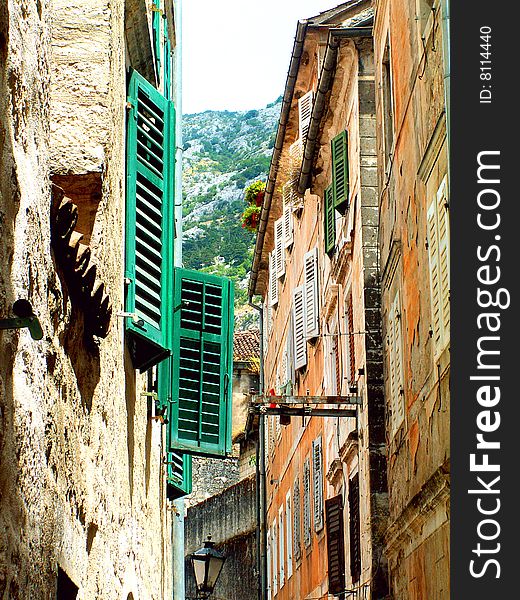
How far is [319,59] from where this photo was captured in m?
20.1

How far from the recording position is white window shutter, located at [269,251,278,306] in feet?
92.9

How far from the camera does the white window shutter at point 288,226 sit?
81.4 feet

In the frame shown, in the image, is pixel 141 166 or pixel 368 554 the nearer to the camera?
pixel 141 166

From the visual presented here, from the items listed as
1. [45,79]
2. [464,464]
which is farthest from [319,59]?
[45,79]

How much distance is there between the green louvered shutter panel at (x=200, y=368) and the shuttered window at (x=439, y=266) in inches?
107

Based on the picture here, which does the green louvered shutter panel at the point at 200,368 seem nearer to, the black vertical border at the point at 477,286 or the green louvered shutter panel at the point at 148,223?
the green louvered shutter panel at the point at 148,223

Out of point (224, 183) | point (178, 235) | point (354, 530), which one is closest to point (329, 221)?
point (178, 235)

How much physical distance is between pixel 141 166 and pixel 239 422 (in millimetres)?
29313

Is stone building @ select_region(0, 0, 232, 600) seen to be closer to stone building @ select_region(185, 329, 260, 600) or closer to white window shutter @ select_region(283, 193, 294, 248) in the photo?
white window shutter @ select_region(283, 193, 294, 248)

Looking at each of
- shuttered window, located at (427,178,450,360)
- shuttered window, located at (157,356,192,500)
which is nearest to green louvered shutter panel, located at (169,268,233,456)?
shuttered window, located at (157,356,192,500)

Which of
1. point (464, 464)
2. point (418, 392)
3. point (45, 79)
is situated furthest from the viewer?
point (418, 392)

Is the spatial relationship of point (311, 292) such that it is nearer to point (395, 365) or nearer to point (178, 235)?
point (178, 235)

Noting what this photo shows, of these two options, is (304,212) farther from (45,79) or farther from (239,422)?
(45,79)

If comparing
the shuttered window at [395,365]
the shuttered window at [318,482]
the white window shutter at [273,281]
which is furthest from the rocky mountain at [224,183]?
the shuttered window at [395,365]
